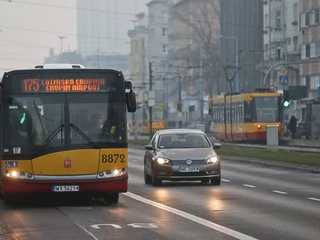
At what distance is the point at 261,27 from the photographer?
354ft

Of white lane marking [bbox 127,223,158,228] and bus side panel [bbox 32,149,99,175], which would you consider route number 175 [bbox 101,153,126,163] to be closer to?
bus side panel [bbox 32,149,99,175]

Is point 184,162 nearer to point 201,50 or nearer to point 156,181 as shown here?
point 156,181

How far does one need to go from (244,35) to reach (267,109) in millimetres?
49495

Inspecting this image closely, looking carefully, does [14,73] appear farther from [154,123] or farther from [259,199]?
[154,123]

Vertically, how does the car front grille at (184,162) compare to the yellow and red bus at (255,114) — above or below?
below

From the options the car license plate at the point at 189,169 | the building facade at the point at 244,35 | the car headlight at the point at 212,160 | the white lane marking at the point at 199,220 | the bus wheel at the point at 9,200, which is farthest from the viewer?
the building facade at the point at 244,35

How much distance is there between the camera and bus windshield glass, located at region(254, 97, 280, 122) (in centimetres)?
6131

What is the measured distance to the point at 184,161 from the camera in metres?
25.1

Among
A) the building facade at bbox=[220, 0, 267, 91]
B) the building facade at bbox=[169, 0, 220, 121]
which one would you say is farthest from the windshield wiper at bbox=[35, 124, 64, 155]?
the building facade at bbox=[220, 0, 267, 91]

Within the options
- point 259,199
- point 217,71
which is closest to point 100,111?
point 259,199

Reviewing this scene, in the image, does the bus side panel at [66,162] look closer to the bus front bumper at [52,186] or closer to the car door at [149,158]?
the bus front bumper at [52,186]

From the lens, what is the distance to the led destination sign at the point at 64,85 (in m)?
19.7

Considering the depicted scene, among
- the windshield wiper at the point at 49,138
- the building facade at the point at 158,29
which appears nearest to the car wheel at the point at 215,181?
the windshield wiper at the point at 49,138

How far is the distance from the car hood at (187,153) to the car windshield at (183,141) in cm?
48
